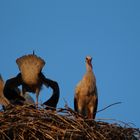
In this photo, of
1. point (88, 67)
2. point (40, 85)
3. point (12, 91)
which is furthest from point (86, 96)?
point (12, 91)

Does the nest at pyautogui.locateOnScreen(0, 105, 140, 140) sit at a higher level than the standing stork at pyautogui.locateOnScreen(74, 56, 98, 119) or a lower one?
lower

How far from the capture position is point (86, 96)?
43.3ft

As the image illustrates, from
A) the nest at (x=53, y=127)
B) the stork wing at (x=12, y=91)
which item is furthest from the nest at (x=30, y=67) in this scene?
the nest at (x=53, y=127)

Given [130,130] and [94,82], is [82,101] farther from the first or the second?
[130,130]

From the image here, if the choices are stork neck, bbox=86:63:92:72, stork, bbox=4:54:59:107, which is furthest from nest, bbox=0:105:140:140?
stork neck, bbox=86:63:92:72

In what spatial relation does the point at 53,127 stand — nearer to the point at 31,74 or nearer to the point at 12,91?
the point at 12,91

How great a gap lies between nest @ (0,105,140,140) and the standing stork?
2.60 metres

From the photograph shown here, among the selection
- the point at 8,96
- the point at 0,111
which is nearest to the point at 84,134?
the point at 0,111

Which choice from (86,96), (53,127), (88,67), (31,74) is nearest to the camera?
(53,127)

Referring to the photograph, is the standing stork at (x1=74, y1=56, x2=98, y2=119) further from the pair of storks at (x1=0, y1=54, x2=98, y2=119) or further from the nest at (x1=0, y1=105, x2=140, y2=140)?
the nest at (x1=0, y1=105, x2=140, y2=140)

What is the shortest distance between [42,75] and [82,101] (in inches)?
30.9

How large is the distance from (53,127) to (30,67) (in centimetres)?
291

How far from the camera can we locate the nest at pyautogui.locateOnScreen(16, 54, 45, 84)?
42.2ft

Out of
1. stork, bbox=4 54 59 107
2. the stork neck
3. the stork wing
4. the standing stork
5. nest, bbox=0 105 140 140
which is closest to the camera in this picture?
nest, bbox=0 105 140 140
